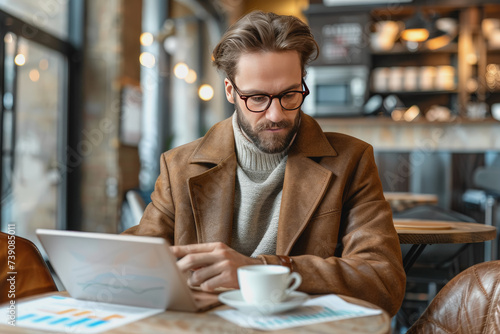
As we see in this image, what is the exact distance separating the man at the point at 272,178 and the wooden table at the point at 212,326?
0.38 metres

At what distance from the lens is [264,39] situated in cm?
139

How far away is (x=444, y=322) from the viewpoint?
1.22 meters

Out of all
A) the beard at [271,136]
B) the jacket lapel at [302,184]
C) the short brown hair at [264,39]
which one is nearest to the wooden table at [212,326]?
the jacket lapel at [302,184]

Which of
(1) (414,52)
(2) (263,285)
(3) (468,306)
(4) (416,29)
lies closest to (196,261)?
(2) (263,285)

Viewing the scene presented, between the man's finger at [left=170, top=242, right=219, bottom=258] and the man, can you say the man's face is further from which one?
the man's finger at [left=170, top=242, right=219, bottom=258]

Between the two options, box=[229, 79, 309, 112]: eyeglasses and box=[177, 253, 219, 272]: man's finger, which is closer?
box=[177, 253, 219, 272]: man's finger

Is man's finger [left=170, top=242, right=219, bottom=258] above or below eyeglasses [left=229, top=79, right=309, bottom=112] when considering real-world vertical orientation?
below

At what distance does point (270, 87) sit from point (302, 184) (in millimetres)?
272

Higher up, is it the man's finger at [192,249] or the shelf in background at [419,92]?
the shelf in background at [419,92]

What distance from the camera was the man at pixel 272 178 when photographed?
1.37 m

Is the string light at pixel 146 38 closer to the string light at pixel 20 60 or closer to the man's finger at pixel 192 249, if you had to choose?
the string light at pixel 20 60

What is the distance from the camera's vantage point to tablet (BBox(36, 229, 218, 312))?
2.81 feet

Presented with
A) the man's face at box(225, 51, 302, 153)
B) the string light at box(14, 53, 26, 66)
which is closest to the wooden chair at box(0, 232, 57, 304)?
the man's face at box(225, 51, 302, 153)

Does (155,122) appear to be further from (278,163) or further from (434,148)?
(278,163)
